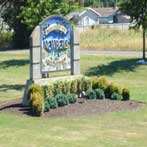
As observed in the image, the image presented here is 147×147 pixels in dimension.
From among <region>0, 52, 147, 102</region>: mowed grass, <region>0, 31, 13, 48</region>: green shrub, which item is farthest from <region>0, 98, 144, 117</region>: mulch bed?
<region>0, 31, 13, 48</region>: green shrub

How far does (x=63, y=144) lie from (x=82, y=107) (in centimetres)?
458

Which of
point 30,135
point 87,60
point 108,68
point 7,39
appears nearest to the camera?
point 30,135

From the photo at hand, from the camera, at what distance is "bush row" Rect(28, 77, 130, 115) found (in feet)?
49.7

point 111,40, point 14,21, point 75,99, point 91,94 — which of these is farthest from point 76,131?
point 111,40

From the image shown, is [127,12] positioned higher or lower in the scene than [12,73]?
higher

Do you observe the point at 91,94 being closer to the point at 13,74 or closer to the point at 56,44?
the point at 56,44

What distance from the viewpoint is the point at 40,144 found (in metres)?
11.2

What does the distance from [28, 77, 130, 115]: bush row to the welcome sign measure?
665mm

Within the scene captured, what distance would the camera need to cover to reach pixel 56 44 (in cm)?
1694

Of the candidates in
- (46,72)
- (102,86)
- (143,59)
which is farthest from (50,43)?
(143,59)

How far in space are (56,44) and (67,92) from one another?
61.6 inches

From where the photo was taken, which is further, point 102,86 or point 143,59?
point 143,59

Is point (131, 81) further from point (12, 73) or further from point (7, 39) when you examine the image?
point (7, 39)

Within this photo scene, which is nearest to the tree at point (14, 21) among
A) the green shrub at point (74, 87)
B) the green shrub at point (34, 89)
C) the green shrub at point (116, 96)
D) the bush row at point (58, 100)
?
the green shrub at point (74, 87)
